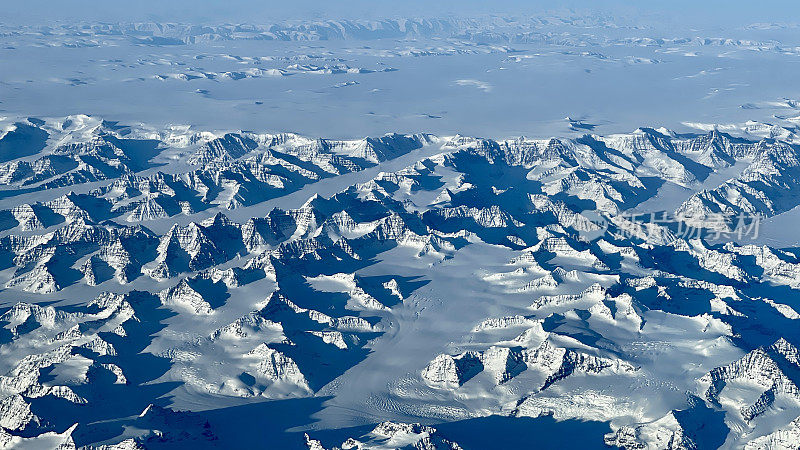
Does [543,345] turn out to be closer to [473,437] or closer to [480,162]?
[473,437]

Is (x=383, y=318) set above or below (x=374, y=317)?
below

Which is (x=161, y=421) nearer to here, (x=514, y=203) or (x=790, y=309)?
(x=790, y=309)

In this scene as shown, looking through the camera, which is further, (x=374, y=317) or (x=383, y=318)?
(x=383, y=318)

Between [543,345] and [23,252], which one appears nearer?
[543,345]

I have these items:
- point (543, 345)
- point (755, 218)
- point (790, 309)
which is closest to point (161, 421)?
point (543, 345)

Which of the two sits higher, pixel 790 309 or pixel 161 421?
pixel 161 421

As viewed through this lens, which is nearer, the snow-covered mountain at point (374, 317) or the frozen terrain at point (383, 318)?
the frozen terrain at point (383, 318)

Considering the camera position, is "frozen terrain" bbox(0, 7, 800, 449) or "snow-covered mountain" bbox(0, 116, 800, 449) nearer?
"frozen terrain" bbox(0, 7, 800, 449)

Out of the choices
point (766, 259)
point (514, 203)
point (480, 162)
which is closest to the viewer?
point (766, 259)

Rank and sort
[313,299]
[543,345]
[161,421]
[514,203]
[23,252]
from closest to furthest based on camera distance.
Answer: [161,421] < [543,345] < [313,299] < [23,252] < [514,203]
